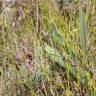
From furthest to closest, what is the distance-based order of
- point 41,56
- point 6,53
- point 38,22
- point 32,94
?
point 38,22 → point 6,53 → point 41,56 → point 32,94

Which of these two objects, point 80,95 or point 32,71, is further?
point 32,71

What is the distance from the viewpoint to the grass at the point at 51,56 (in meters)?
1.40

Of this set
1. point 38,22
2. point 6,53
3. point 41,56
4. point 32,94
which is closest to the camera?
point 32,94

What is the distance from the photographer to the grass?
140cm

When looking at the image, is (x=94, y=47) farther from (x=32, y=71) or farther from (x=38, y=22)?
(x=38, y=22)

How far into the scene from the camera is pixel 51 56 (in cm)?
151

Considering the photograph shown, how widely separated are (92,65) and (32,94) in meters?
0.27

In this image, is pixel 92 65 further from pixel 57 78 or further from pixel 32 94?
pixel 32 94

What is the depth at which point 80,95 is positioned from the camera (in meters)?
1.37

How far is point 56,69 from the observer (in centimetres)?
153

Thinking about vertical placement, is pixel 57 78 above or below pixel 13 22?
below

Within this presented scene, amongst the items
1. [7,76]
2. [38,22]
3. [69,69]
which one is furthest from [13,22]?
[69,69]

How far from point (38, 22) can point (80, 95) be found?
0.63 meters

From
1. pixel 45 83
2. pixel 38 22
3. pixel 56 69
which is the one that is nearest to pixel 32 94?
pixel 45 83
